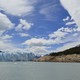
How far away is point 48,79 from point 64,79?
510cm

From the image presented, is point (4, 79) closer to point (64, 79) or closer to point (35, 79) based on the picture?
point (35, 79)

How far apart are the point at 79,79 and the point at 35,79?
12.7 meters

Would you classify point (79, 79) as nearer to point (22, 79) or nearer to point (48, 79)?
point (48, 79)

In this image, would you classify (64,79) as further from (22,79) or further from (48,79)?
(22,79)

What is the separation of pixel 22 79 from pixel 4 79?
551 cm

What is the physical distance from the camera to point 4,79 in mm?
80000

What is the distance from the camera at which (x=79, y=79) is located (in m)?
81.1

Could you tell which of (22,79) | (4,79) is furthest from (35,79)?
(4,79)

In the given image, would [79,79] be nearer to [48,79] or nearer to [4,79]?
[48,79]

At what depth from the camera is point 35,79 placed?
82.9 m

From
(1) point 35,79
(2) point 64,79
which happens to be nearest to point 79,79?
(2) point 64,79

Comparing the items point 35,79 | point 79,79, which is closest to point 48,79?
point 35,79

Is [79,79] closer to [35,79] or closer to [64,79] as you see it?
[64,79]

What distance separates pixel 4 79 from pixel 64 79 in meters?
17.1
